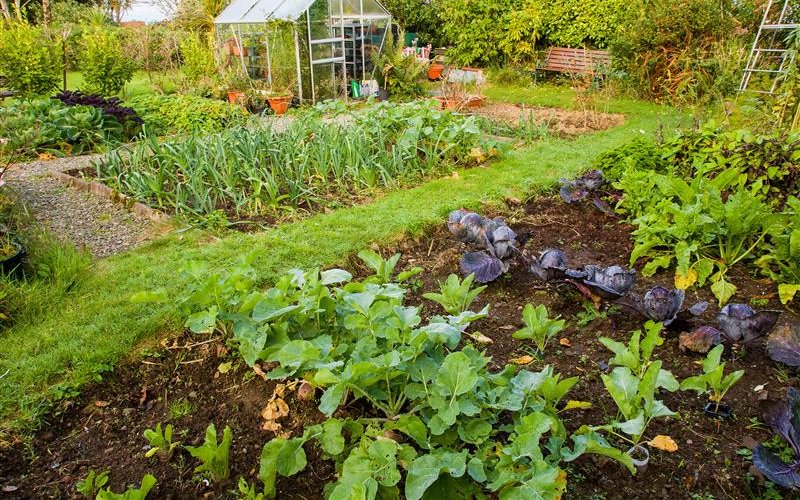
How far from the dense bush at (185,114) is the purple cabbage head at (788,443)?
7.23 meters

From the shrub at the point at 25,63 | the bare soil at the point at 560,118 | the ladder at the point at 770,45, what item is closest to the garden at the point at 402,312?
the bare soil at the point at 560,118

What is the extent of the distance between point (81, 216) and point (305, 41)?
6.97 metres

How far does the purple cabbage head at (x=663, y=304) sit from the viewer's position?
8.02ft

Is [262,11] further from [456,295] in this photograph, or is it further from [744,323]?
[744,323]

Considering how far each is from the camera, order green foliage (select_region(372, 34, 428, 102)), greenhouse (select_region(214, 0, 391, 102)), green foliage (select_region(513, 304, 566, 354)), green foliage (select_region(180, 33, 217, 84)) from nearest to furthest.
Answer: green foliage (select_region(513, 304, 566, 354)) < greenhouse (select_region(214, 0, 391, 102)) < green foliage (select_region(180, 33, 217, 84)) < green foliage (select_region(372, 34, 428, 102))

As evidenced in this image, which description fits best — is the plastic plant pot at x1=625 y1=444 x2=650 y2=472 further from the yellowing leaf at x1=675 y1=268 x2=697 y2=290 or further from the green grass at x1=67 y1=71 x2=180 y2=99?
the green grass at x1=67 y1=71 x2=180 y2=99

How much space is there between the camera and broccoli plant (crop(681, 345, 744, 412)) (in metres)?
1.92

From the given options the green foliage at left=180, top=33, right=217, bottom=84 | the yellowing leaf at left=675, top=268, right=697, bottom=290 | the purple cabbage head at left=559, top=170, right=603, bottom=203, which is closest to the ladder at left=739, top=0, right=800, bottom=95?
the purple cabbage head at left=559, top=170, right=603, bottom=203

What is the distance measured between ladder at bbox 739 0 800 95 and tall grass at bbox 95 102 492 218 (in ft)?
18.5

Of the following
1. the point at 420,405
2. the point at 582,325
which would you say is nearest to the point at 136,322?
the point at 420,405

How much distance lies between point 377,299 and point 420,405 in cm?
51

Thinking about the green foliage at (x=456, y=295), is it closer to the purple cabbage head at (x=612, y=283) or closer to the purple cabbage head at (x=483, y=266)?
the purple cabbage head at (x=483, y=266)

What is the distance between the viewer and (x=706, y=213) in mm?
3234

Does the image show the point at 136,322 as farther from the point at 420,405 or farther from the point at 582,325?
the point at 582,325
